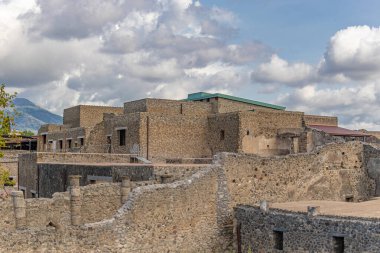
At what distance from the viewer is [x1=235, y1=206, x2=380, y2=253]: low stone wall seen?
18062 mm

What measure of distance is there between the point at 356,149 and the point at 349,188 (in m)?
1.98

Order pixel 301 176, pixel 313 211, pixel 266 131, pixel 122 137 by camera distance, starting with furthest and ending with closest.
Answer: pixel 122 137 → pixel 266 131 → pixel 301 176 → pixel 313 211

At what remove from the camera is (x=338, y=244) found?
1888 centimetres

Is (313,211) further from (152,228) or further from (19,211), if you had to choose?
(19,211)

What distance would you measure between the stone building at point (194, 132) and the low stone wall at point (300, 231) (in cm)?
1079

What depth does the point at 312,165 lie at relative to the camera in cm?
2572

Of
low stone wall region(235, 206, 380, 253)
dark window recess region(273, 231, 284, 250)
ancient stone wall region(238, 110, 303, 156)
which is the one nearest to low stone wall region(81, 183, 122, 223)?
low stone wall region(235, 206, 380, 253)

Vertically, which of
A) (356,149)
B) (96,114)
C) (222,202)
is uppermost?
(96,114)

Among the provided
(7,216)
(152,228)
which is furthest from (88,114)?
(7,216)

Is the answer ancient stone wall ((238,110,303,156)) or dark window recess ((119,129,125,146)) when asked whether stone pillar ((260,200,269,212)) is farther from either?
dark window recess ((119,129,125,146))

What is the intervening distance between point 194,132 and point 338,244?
53.8 ft

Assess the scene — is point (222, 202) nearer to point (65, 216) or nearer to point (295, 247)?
point (295, 247)

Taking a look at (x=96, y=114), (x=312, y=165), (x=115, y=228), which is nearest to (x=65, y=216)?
(x=115, y=228)

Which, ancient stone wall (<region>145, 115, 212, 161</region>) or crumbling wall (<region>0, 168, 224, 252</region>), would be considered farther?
ancient stone wall (<region>145, 115, 212, 161</region>)
